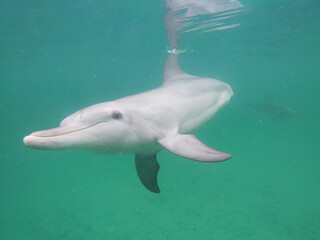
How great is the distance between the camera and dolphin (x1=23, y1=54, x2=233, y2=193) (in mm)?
2383

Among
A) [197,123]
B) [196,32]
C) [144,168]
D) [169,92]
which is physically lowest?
[144,168]

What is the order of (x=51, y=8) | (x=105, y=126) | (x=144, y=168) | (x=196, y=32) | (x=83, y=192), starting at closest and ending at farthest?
(x=105, y=126) < (x=144, y=168) < (x=83, y=192) < (x=51, y=8) < (x=196, y=32)

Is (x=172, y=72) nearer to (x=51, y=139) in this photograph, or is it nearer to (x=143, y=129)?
(x=143, y=129)

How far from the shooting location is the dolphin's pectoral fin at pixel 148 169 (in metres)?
3.96

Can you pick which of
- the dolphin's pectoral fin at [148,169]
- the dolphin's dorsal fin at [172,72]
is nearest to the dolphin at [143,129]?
the dolphin's pectoral fin at [148,169]

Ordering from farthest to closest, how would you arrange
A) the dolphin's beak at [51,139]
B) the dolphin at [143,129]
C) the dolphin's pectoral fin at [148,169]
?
the dolphin's pectoral fin at [148,169] → the dolphin at [143,129] → the dolphin's beak at [51,139]

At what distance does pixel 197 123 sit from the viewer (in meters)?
4.33

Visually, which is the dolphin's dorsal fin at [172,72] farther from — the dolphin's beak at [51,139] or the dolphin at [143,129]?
the dolphin's beak at [51,139]

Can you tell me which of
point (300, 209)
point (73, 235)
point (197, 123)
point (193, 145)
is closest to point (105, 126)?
point (193, 145)

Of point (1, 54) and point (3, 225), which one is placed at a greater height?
point (1, 54)

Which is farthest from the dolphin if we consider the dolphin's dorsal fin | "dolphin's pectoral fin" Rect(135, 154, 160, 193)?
the dolphin's dorsal fin

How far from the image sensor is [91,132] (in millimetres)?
2506

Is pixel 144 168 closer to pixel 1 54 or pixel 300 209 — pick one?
pixel 300 209

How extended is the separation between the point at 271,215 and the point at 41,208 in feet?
31.0
